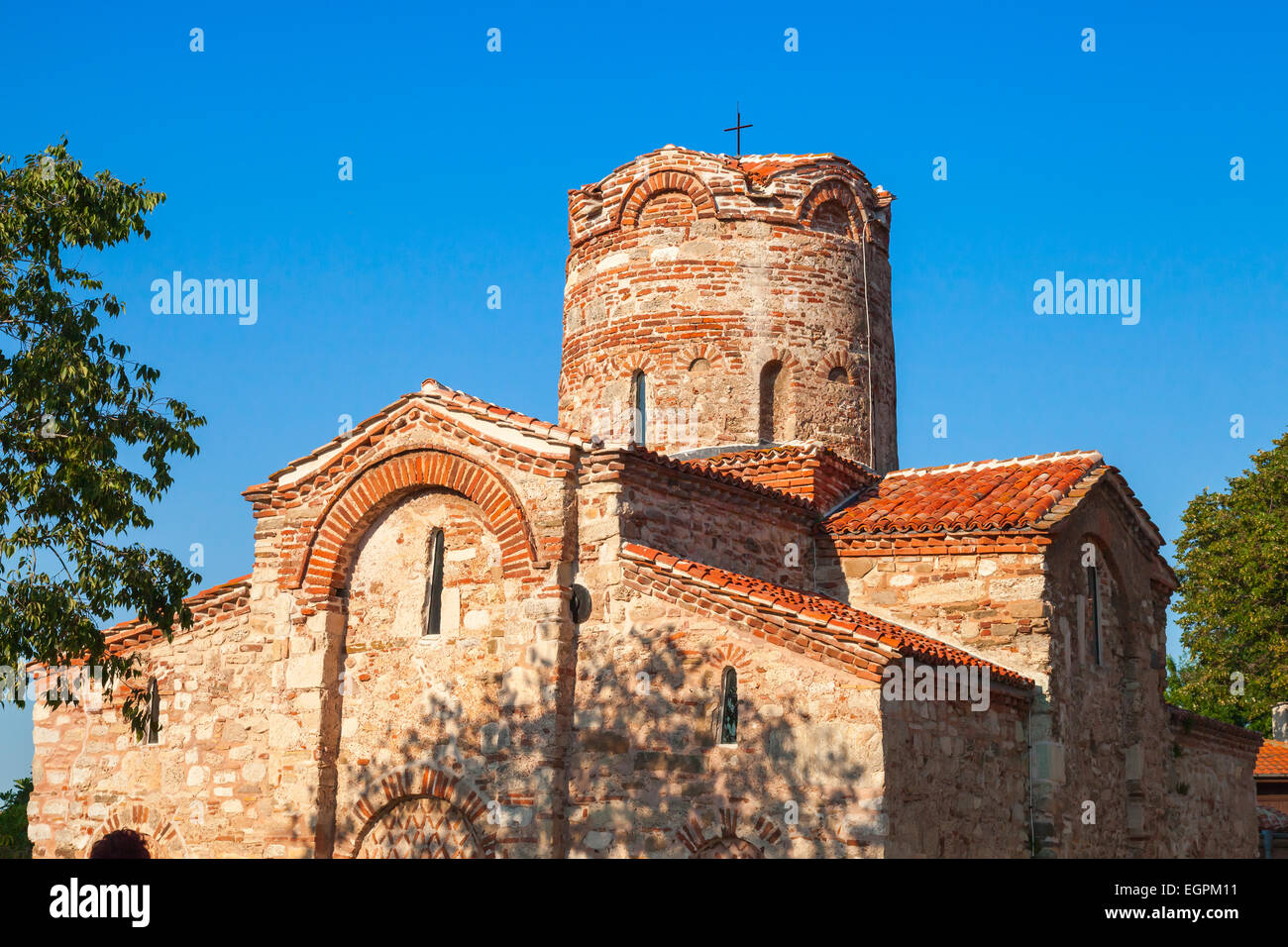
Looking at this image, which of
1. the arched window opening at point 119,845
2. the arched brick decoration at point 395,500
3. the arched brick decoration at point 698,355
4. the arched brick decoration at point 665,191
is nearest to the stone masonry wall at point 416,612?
the arched brick decoration at point 395,500

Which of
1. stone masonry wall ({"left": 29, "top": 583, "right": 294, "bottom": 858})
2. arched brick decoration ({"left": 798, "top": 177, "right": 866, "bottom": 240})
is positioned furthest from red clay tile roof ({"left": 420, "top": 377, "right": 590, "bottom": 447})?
arched brick decoration ({"left": 798, "top": 177, "right": 866, "bottom": 240})

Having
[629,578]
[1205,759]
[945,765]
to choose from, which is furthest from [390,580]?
[1205,759]

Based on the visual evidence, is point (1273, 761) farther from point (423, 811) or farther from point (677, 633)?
point (423, 811)

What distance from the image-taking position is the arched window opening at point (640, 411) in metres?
16.1

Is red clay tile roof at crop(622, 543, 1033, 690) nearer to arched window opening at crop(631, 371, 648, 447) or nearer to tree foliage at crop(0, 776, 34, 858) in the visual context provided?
arched window opening at crop(631, 371, 648, 447)

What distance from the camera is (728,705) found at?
11.1 m

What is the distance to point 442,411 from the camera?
12500 mm

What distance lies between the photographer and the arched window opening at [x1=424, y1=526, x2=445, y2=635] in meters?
12.5

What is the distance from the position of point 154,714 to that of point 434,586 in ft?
11.0

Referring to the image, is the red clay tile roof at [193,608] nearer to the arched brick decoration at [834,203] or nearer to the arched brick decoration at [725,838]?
the arched brick decoration at [725,838]

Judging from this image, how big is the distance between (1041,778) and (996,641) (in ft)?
4.24

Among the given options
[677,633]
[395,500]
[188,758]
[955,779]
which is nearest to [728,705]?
[677,633]

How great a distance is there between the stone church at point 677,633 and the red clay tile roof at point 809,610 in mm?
44
